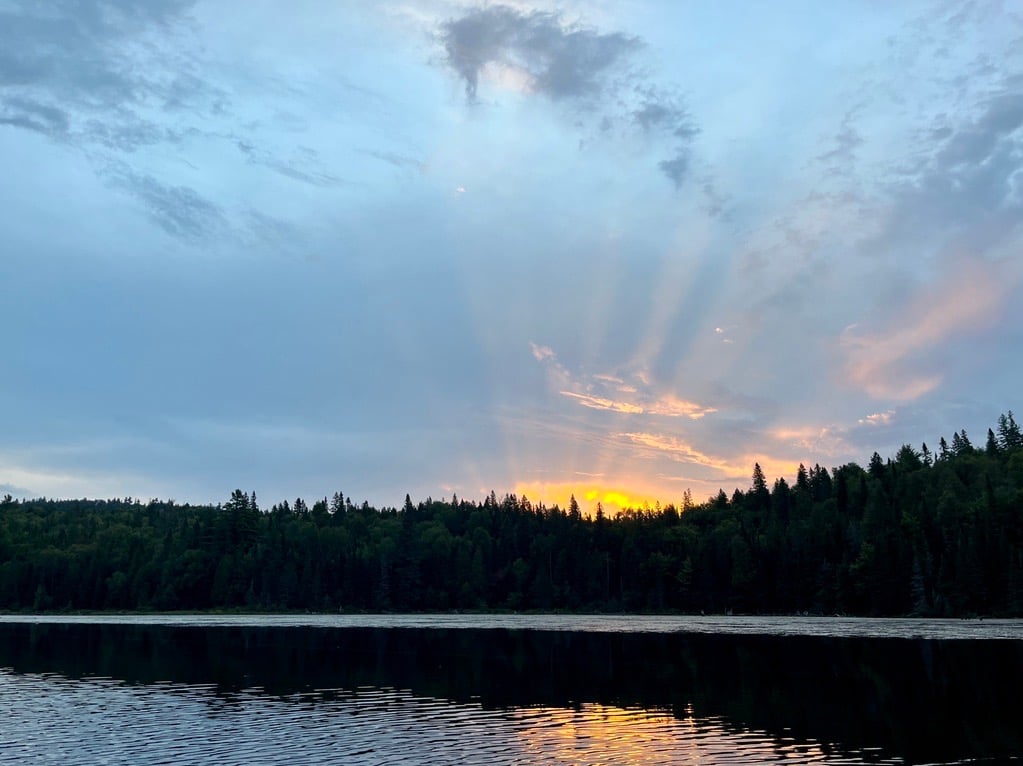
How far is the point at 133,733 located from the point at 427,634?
9775cm

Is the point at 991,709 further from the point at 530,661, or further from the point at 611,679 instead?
the point at 530,661

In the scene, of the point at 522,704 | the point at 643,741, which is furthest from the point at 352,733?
the point at 522,704

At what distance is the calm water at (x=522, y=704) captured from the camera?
1620 inches

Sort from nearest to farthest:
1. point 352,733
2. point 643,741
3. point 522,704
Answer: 1. point 643,741
2. point 352,733
3. point 522,704

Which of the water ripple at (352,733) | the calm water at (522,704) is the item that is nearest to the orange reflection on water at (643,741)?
the water ripple at (352,733)

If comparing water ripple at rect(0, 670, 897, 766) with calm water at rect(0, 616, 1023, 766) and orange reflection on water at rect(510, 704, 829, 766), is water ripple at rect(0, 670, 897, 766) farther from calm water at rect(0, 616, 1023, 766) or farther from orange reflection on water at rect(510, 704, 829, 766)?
calm water at rect(0, 616, 1023, 766)

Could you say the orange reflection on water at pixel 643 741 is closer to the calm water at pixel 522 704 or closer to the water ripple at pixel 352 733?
the water ripple at pixel 352 733

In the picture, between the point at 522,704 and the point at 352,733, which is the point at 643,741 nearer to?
the point at 352,733

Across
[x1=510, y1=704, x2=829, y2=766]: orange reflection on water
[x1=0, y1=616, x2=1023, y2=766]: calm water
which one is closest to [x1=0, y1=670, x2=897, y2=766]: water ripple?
[x1=510, y1=704, x2=829, y2=766]: orange reflection on water

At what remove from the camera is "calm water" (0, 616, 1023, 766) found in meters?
41.2

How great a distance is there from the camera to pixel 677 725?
48688 millimetres

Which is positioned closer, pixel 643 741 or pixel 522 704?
pixel 643 741

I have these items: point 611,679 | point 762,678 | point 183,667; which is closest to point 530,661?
point 611,679

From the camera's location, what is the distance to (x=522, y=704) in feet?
192
